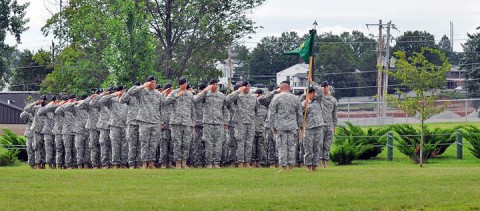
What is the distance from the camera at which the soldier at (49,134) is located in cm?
3297

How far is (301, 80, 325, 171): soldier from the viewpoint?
25.9 meters

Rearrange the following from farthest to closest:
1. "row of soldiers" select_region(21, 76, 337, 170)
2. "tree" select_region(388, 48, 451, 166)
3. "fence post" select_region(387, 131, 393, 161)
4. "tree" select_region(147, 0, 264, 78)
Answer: "tree" select_region(147, 0, 264, 78), "fence post" select_region(387, 131, 393, 161), "tree" select_region(388, 48, 451, 166), "row of soldiers" select_region(21, 76, 337, 170)

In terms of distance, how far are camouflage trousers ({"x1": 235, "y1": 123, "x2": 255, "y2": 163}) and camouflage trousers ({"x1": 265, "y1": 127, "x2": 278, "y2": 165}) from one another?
78cm

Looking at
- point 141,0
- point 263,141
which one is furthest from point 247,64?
point 263,141

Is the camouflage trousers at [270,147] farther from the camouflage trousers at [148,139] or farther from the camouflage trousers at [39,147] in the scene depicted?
the camouflage trousers at [39,147]

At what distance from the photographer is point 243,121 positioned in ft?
92.9

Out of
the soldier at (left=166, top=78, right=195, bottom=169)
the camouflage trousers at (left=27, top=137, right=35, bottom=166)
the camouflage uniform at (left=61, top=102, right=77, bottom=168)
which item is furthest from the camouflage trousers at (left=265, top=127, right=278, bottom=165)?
the camouflage trousers at (left=27, top=137, right=35, bottom=166)

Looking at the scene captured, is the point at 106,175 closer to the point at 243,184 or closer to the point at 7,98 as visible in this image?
the point at 243,184

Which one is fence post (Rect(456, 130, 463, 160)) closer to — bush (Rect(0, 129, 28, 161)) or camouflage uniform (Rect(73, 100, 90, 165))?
camouflage uniform (Rect(73, 100, 90, 165))

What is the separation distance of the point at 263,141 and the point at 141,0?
86.9 feet

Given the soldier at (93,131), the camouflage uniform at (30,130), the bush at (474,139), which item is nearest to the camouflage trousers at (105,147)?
the soldier at (93,131)

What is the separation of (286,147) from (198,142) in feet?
13.7

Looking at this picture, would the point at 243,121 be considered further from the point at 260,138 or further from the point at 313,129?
the point at 313,129

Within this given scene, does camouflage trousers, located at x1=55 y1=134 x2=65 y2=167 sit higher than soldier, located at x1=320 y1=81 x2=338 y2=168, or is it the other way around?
soldier, located at x1=320 y1=81 x2=338 y2=168
